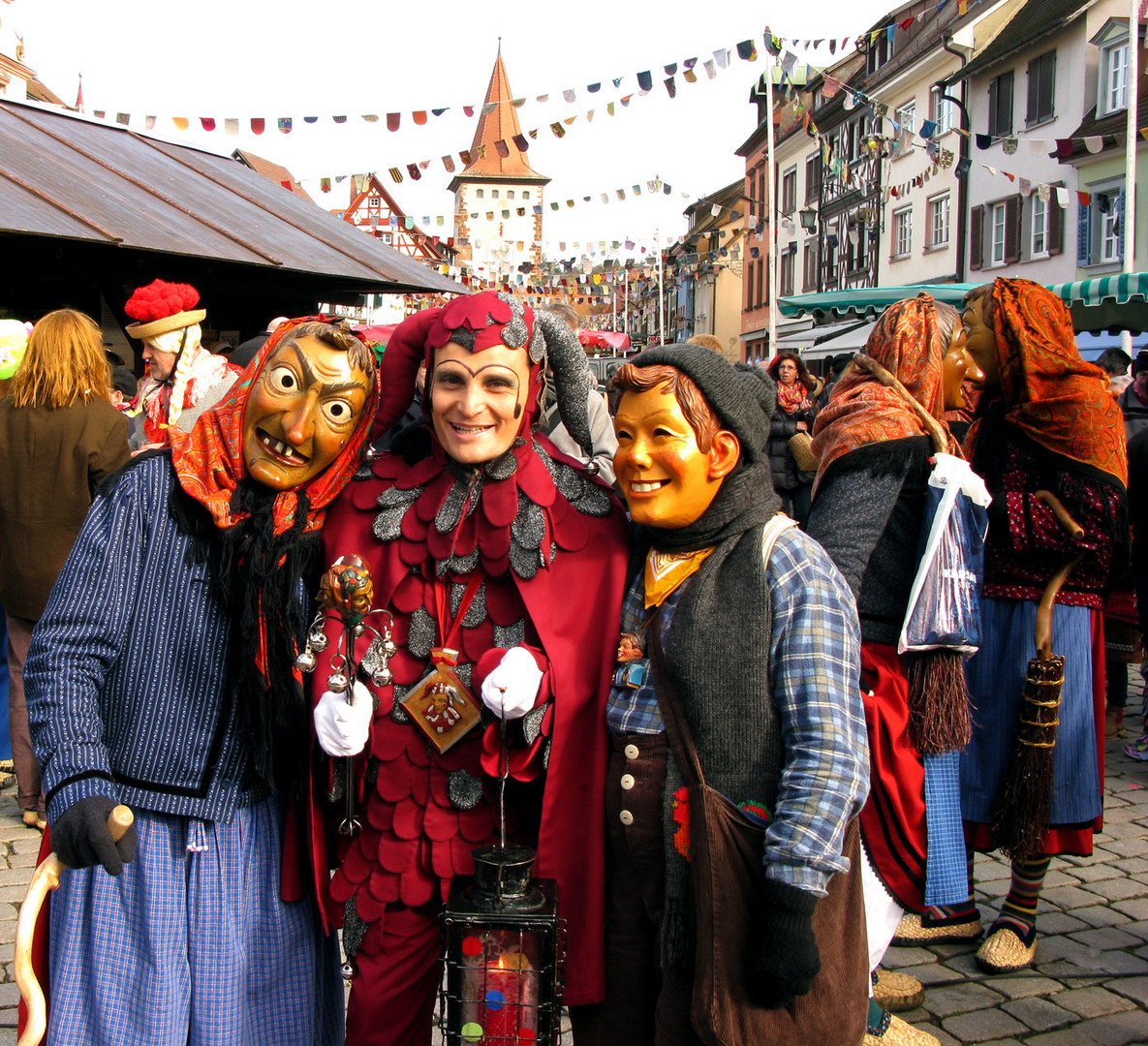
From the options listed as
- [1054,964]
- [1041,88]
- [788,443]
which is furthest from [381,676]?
[1041,88]

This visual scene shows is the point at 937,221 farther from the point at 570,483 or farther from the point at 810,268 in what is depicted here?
the point at 570,483

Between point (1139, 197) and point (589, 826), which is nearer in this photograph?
point (589, 826)

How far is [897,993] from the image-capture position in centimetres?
306

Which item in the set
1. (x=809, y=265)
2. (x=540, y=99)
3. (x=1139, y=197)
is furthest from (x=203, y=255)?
(x=809, y=265)

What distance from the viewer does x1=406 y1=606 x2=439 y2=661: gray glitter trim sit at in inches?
85.2

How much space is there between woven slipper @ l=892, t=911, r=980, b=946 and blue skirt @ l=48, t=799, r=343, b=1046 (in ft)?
7.13

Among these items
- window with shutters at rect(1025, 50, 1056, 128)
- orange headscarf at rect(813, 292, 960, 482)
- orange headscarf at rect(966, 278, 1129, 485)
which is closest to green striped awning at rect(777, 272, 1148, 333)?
orange headscarf at rect(966, 278, 1129, 485)

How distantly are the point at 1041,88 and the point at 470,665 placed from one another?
2142 cm

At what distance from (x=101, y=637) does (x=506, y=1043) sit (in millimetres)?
1083

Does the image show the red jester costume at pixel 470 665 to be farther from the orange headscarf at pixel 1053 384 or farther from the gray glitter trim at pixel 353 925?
the orange headscarf at pixel 1053 384

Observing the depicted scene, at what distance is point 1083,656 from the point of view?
326cm

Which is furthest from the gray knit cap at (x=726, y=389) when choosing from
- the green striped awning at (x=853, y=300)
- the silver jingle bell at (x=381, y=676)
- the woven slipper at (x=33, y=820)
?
the green striped awning at (x=853, y=300)

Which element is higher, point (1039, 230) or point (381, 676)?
point (1039, 230)

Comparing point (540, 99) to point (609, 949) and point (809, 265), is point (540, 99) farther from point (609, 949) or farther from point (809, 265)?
point (809, 265)
